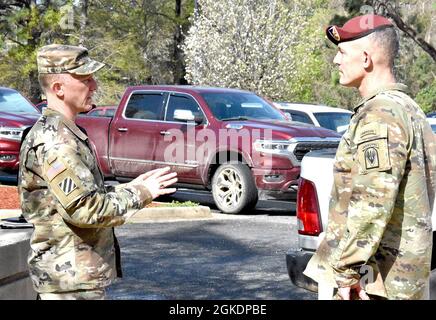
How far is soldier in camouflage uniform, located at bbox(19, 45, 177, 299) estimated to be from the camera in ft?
12.8

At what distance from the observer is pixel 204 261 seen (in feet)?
30.6

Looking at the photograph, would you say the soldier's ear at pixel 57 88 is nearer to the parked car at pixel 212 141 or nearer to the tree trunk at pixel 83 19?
the parked car at pixel 212 141

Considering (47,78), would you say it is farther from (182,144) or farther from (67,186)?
(182,144)

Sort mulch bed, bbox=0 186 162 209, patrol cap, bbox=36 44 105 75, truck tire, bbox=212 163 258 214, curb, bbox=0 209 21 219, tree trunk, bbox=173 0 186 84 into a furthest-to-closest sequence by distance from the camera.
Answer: tree trunk, bbox=173 0 186 84 → truck tire, bbox=212 163 258 214 → mulch bed, bbox=0 186 162 209 → curb, bbox=0 209 21 219 → patrol cap, bbox=36 44 105 75

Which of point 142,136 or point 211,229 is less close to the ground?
point 142,136

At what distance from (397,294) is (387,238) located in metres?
0.23

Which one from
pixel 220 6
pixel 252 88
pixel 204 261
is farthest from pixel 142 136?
pixel 220 6

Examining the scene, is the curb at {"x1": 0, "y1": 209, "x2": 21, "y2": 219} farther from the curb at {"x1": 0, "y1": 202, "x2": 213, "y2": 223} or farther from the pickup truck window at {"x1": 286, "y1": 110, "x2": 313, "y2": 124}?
the pickup truck window at {"x1": 286, "y1": 110, "x2": 313, "y2": 124}

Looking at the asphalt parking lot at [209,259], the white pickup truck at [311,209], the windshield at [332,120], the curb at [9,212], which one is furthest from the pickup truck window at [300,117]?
the white pickup truck at [311,209]

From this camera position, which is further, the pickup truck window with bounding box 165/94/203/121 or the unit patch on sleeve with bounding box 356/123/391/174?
the pickup truck window with bounding box 165/94/203/121

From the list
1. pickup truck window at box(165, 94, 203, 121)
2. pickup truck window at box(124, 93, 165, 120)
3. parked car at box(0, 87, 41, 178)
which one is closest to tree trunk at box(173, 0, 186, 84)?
parked car at box(0, 87, 41, 178)

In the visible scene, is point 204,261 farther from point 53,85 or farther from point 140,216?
point 53,85

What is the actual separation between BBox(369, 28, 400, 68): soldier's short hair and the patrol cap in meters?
1.21

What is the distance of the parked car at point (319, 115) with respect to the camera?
17625mm
